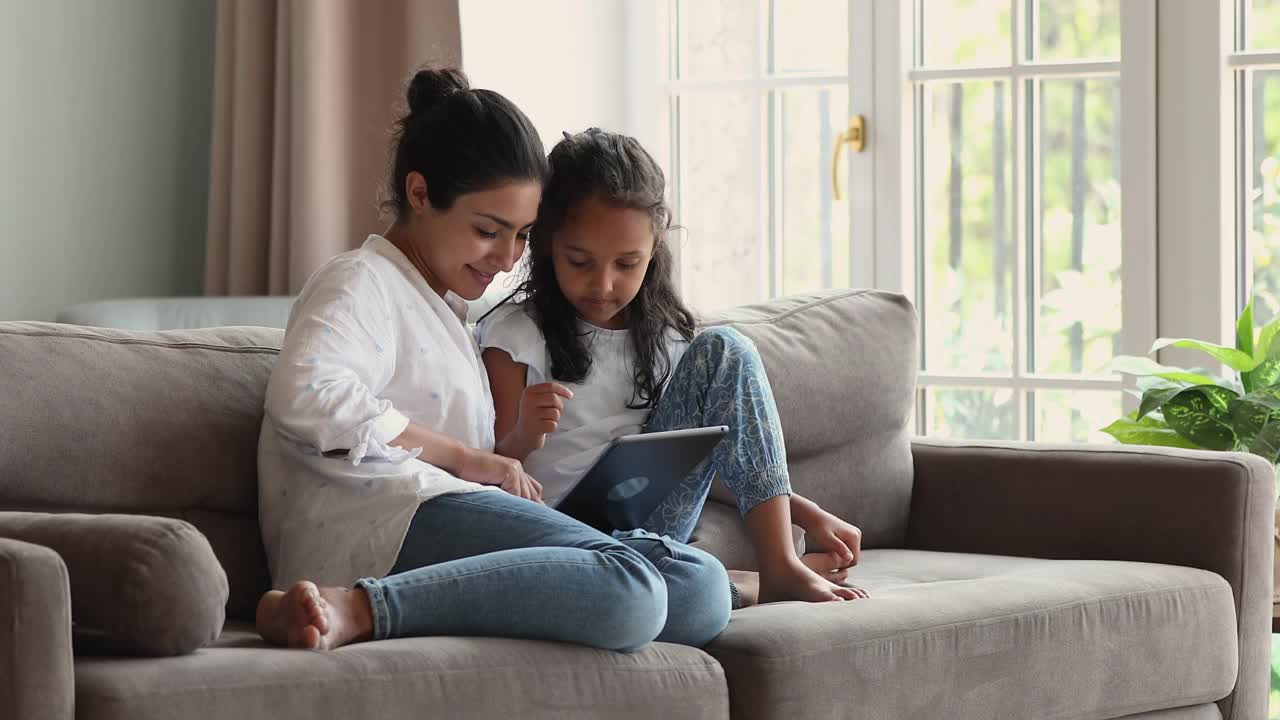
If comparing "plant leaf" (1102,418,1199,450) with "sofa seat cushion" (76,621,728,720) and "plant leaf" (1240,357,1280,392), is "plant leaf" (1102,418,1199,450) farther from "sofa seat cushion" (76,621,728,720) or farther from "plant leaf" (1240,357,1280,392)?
"sofa seat cushion" (76,621,728,720)

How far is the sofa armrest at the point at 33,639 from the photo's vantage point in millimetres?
1269

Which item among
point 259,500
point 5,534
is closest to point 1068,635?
point 259,500

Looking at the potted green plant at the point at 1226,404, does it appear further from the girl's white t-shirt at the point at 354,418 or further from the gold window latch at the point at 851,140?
the girl's white t-shirt at the point at 354,418

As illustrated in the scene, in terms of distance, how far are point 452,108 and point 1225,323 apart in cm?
Result: 216

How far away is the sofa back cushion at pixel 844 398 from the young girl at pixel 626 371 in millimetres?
290

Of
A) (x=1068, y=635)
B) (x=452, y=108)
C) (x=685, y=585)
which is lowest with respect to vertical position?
(x=1068, y=635)

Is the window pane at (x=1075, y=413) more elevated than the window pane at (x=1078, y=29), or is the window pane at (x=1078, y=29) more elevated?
the window pane at (x=1078, y=29)

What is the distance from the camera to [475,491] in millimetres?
1813

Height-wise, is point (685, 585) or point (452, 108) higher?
point (452, 108)

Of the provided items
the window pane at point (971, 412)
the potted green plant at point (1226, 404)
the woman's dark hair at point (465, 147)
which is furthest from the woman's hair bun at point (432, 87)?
the window pane at point (971, 412)

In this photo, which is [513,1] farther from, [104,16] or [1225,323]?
[1225,323]

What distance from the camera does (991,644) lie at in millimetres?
1941

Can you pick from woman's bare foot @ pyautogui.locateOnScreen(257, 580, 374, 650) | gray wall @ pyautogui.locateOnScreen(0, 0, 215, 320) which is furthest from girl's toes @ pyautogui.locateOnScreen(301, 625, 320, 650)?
gray wall @ pyautogui.locateOnScreen(0, 0, 215, 320)

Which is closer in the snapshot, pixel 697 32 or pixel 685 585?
pixel 685 585
